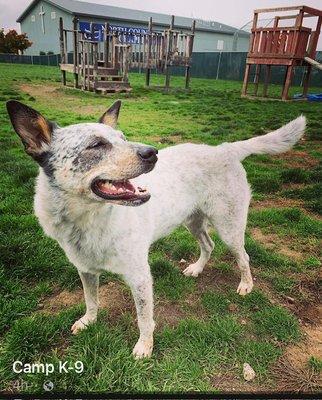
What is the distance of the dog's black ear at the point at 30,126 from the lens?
5.37 ft

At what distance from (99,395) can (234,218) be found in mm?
1627

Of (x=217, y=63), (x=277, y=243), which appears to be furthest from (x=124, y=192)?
(x=217, y=63)

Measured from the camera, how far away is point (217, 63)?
6.75 meters

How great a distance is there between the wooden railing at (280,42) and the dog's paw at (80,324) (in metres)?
5.10

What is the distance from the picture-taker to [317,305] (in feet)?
8.92

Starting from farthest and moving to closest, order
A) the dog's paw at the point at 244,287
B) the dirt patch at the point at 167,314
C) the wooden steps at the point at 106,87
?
the wooden steps at the point at 106,87
the dog's paw at the point at 244,287
the dirt patch at the point at 167,314

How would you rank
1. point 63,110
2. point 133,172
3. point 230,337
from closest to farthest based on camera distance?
point 133,172, point 230,337, point 63,110

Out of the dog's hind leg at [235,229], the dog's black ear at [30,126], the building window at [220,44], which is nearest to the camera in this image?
the dog's black ear at [30,126]

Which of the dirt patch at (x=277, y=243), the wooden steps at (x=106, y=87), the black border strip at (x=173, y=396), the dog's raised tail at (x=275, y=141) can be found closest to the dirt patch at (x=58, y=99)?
the wooden steps at (x=106, y=87)

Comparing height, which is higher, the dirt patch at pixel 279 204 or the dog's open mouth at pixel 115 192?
the dog's open mouth at pixel 115 192

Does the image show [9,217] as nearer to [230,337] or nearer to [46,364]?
[46,364]

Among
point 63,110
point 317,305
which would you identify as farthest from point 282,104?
point 317,305

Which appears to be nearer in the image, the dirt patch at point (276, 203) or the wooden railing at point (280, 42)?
the dirt patch at point (276, 203)

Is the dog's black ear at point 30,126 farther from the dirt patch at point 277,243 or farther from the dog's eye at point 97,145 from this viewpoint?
the dirt patch at point 277,243
